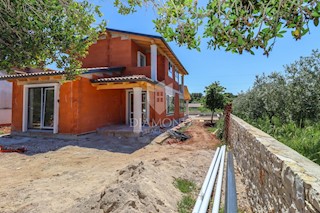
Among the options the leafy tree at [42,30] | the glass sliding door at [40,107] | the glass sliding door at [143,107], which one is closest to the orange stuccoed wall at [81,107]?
the glass sliding door at [40,107]

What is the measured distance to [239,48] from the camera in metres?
2.10

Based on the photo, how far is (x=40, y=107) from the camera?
12555 mm

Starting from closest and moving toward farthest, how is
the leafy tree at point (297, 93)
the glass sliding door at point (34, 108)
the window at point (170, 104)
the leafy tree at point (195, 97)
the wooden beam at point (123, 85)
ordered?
1. the leafy tree at point (297, 93)
2. the wooden beam at point (123, 85)
3. the glass sliding door at point (34, 108)
4. the window at point (170, 104)
5. the leafy tree at point (195, 97)

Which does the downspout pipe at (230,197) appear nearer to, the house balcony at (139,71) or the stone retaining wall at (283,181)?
the stone retaining wall at (283,181)

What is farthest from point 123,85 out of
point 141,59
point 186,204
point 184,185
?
point 186,204

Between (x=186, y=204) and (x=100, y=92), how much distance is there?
1072 cm

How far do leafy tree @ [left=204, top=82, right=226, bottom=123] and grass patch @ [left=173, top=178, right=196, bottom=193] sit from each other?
56.3 ft

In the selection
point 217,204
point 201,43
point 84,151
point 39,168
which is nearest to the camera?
point 201,43

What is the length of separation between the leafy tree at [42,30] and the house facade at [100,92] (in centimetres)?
506

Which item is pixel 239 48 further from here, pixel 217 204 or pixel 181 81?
pixel 181 81

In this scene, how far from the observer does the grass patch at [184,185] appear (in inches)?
193

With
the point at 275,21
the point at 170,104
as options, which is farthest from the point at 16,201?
the point at 170,104

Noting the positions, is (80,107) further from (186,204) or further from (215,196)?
(215,196)

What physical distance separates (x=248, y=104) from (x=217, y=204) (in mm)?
11208
